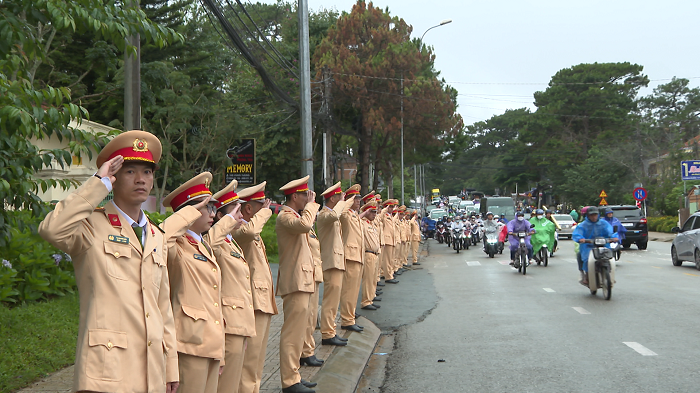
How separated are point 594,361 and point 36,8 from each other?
6.27 metres

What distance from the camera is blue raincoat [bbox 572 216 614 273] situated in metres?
13.9

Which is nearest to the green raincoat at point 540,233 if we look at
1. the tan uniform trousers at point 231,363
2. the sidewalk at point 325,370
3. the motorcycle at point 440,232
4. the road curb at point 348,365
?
the road curb at point 348,365

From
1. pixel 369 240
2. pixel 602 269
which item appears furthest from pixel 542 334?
pixel 602 269

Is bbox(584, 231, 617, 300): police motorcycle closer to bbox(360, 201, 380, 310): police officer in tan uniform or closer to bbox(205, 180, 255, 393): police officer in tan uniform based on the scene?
bbox(360, 201, 380, 310): police officer in tan uniform

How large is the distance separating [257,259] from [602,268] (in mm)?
9259

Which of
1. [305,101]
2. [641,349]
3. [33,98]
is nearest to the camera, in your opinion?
[33,98]

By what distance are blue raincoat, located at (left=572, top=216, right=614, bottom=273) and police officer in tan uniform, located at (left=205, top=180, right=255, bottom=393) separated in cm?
1036

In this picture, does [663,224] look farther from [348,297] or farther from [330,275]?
[330,275]

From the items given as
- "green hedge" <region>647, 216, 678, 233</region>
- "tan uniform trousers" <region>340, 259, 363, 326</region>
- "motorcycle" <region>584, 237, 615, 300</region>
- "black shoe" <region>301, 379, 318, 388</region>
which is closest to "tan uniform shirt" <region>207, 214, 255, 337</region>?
"black shoe" <region>301, 379, 318, 388</region>

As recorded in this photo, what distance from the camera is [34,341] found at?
7.45 m

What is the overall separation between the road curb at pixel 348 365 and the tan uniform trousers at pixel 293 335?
0.36m

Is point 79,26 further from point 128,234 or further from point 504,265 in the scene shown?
point 504,265

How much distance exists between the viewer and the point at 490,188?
121438mm

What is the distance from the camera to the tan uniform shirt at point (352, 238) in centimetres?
995
